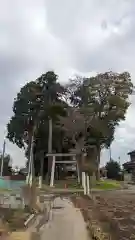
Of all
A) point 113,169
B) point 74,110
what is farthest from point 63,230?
point 113,169

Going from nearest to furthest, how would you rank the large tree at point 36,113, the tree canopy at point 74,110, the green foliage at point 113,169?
the tree canopy at point 74,110, the large tree at point 36,113, the green foliage at point 113,169

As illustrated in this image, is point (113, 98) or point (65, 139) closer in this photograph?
point (113, 98)

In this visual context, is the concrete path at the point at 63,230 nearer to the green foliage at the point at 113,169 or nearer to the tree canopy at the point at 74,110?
the tree canopy at the point at 74,110

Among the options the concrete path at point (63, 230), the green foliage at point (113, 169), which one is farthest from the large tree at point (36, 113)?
the concrete path at point (63, 230)

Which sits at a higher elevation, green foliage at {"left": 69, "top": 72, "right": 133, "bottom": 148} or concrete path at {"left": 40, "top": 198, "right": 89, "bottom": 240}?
green foliage at {"left": 69, "top": 72, "right": 133, "bottom": 148}

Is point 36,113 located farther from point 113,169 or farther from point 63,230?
point 63,230

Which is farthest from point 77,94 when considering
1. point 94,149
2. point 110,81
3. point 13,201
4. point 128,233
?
point 128,233

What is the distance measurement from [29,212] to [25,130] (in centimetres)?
5397

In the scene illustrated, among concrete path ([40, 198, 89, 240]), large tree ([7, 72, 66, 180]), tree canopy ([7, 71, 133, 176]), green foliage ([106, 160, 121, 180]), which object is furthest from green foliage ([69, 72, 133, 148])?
concrete path ([40, 198, 89, 240])

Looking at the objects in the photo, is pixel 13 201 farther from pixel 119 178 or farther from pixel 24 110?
pixel 119 178

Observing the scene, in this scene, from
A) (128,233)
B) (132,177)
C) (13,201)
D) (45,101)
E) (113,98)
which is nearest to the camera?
(128,233)

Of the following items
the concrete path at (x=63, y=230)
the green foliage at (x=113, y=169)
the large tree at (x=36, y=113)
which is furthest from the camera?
the green foliage at (x=113, y=169)

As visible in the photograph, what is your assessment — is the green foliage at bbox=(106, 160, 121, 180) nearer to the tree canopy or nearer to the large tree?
the tree canopy

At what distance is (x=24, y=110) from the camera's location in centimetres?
7475
